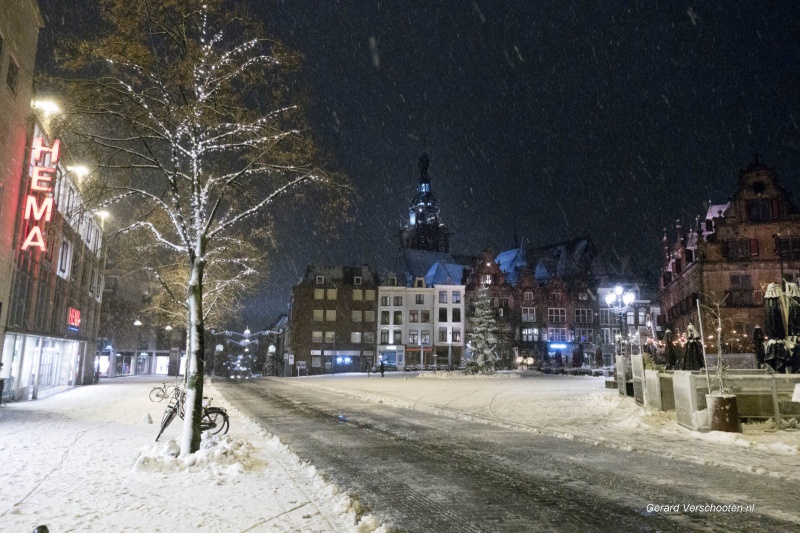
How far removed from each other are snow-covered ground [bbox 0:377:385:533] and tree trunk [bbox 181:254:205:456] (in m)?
0.30

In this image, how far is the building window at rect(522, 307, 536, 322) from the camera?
79.6 m

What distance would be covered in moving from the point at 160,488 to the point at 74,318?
85.7 ft

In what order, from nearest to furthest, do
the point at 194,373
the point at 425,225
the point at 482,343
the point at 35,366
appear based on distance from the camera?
the point at 194,373
the point at 35,366
the point at 482,343
the point at 425,225

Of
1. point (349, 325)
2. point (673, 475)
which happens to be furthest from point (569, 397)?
point (349, 325)

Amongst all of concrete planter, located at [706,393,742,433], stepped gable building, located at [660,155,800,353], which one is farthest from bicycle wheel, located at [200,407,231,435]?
stepped gable building, located at [660,155,800,353]

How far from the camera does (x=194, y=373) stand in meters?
10.1

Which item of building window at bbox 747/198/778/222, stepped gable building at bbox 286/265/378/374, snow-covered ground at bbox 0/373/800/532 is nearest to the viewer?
snow-covered ground at bbox 0/373/800/532

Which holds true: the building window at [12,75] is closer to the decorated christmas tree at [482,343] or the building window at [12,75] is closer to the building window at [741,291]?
the decorated christmas tree at [482,343]

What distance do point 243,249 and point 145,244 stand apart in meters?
9.62

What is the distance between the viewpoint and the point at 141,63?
10391 millimetres

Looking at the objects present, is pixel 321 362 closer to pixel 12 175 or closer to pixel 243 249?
pixel 243 249

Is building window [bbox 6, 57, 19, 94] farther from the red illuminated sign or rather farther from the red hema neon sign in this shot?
the red illuminated sign

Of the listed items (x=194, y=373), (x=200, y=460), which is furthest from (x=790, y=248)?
(x=200, y=460)

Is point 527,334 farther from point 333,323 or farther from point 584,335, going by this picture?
point 333,323
